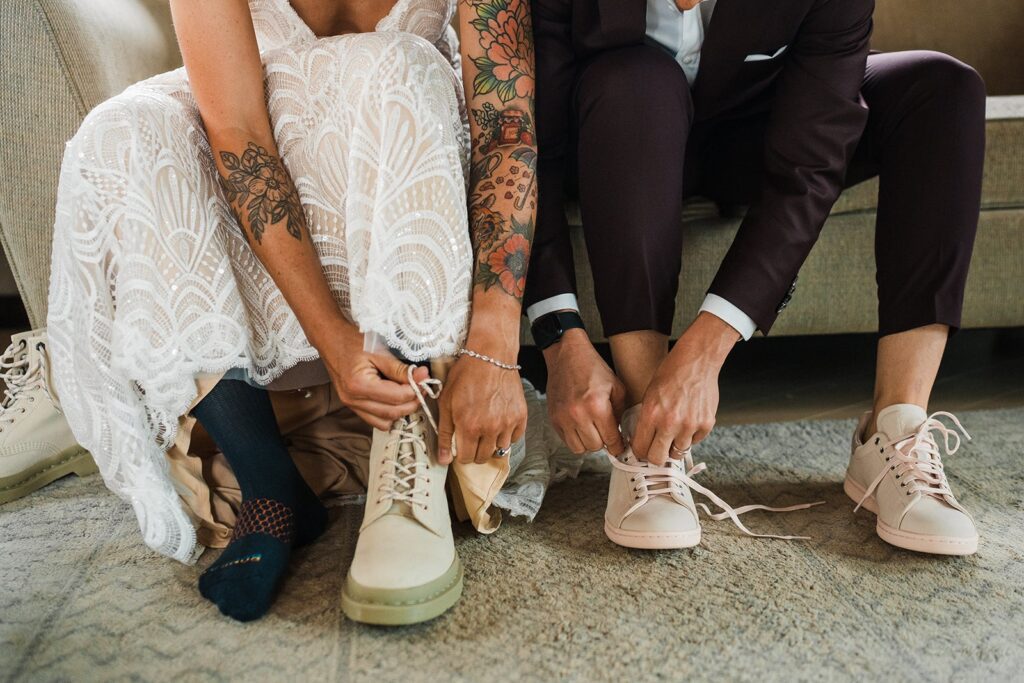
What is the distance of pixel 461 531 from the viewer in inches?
31.0

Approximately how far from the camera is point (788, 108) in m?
0.81

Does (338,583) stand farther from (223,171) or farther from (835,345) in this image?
(835,345)

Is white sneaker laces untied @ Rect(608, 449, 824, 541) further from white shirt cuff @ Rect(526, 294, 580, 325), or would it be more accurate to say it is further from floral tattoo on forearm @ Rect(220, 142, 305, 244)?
floral tattoo on forearm @ Rect(220, 142, 305, 244)

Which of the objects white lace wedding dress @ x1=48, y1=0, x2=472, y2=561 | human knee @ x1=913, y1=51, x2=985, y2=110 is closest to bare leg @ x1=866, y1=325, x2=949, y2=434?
human knee @ x1=913, y1=51, x2=985, y2=110

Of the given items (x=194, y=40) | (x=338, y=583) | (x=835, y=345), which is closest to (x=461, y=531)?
(x=338, y=583)

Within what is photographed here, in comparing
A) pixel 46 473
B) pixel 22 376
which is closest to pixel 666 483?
pixel 46 473

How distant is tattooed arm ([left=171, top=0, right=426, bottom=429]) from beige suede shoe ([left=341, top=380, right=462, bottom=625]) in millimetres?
37

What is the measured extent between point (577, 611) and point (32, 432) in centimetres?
80

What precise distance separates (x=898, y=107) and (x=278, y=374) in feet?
2.49

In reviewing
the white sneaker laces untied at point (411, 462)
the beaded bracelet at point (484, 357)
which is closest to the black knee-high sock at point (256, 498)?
the white sneaker laces untied at point (411, 462)

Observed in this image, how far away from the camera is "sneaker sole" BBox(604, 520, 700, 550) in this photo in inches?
28.0

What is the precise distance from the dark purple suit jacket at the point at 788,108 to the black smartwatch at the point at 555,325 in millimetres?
160

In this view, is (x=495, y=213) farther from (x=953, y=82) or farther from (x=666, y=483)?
(x=953, y=82)

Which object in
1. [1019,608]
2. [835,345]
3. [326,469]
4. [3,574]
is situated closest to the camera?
[1019,608]
